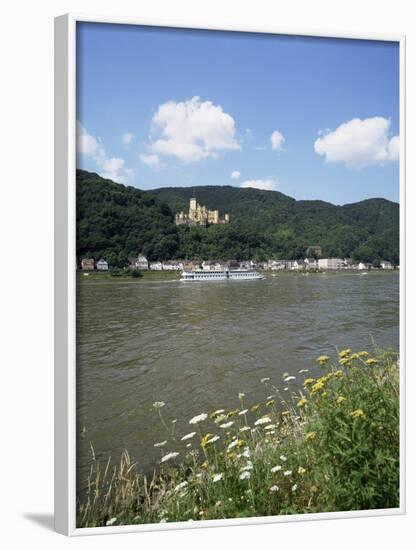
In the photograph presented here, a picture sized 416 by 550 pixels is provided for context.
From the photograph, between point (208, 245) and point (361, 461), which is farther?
point (208, 245)

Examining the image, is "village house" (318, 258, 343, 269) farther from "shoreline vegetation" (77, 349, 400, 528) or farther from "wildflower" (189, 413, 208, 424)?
"wildflower" (189, 413, 208, 424)

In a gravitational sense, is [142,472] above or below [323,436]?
below

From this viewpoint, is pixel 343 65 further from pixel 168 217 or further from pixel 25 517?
pixel 25 517

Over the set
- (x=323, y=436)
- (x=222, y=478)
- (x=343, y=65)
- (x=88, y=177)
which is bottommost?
(x=222, y=478)

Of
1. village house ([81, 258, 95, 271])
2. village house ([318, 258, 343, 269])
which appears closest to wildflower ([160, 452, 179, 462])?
village house ([81, 258, 95, 271])

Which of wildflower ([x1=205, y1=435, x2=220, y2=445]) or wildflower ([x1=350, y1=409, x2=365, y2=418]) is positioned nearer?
wildflower ([x1=350, y1=409, x2=365, y2=418])

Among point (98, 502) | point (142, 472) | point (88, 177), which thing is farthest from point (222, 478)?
point (88, 177)
